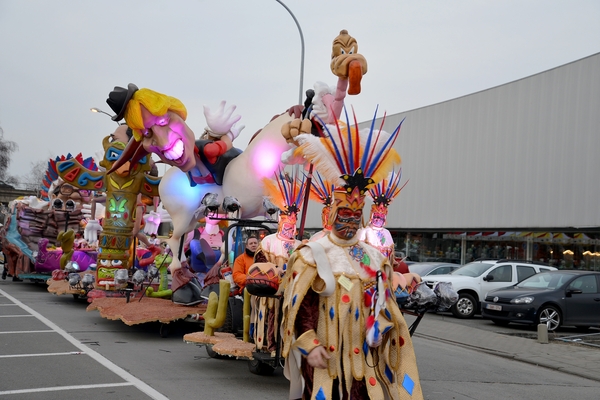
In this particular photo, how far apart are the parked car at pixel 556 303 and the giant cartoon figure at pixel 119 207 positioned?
8556 millimetres

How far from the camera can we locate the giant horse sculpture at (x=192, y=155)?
1139cm

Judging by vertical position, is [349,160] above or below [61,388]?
above

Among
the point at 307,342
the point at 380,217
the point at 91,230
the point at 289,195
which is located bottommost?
the point at 307,342

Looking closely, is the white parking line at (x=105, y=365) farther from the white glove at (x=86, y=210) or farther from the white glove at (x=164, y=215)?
the white glove at (x=86, y=210)

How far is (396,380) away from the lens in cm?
450

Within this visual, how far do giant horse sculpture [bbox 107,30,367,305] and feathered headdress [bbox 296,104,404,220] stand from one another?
5.13m

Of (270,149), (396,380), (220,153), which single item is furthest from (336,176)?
(220,153)

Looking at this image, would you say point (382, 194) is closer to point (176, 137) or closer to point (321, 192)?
point (321, 192)

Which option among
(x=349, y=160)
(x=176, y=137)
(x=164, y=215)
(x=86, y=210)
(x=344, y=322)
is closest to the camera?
(x=344, y=322)

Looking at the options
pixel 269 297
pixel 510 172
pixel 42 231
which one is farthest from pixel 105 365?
pixel 510 172

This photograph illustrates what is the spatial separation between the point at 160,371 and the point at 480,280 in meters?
11.5

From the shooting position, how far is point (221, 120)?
12461 mm

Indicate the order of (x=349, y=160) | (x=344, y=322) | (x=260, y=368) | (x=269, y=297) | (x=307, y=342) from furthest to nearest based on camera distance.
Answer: (x=260, y=368) → (x=269, y=297) → (x=349, y=160) → (x=344, y=322) → (x=307, y=342)

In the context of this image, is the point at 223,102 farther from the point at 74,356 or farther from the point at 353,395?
the point at 353,395
